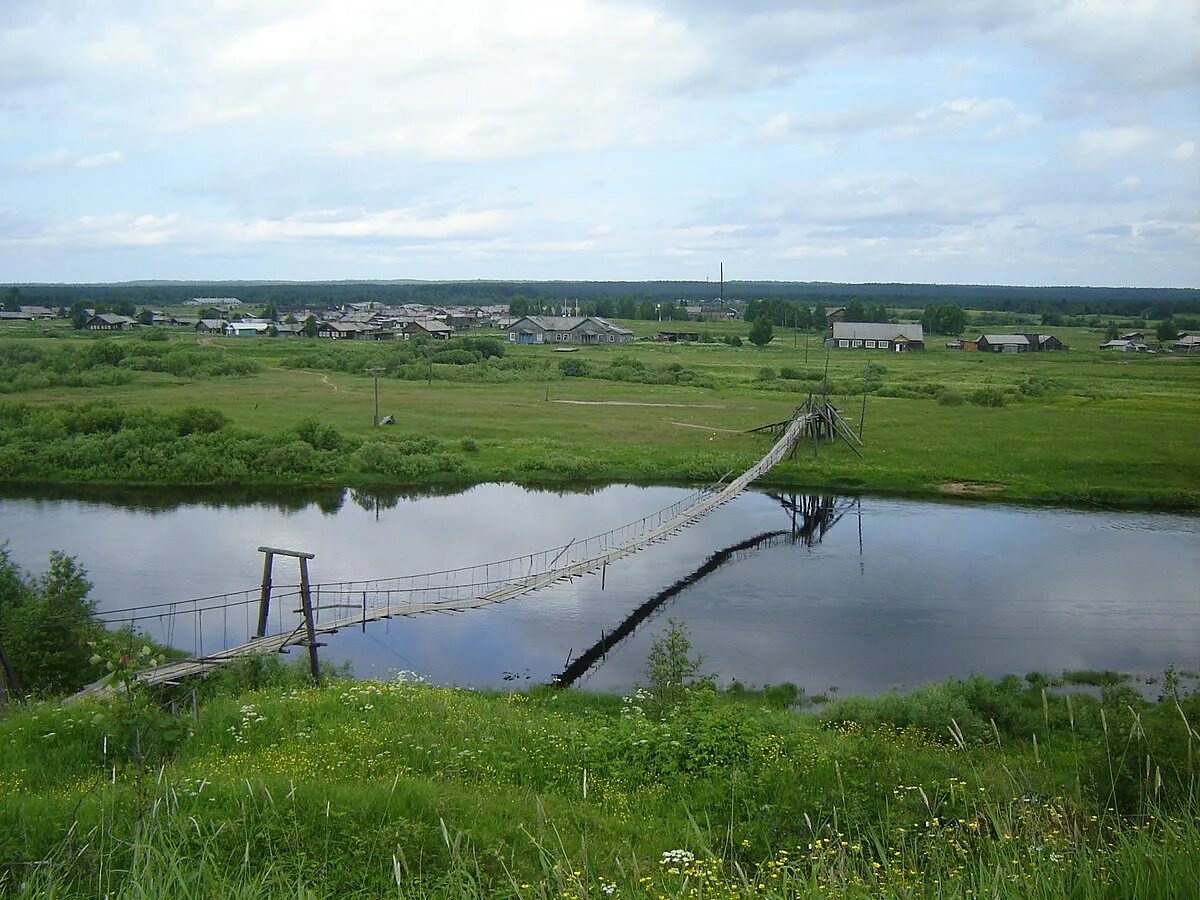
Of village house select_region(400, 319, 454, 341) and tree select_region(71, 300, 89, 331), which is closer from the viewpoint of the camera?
tree select_region(71, 300, 89, 331)

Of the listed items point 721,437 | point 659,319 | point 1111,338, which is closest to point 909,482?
point 721,437

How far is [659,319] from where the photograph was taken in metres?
132

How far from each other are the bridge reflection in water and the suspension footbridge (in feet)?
4.55

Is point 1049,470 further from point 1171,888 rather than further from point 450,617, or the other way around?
point 1171,888

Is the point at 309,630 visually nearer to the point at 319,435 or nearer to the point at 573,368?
the point at 319,435

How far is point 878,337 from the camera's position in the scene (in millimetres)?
87688

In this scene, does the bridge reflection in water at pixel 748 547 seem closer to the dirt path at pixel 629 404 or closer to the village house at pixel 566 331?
the dirt path at pixel 629 404


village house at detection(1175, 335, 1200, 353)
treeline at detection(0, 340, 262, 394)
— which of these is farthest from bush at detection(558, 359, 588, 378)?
village house at detection(1175, 335, 1200, 353)

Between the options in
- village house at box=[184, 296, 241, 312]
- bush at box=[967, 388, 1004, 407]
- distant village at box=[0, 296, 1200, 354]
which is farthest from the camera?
village house at box=[184, 296, 241, 312]

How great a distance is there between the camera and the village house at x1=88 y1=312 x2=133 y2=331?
93675 millimetres

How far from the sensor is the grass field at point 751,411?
3534 centimetres

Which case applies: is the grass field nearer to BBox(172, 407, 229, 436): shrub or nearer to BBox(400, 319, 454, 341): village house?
BBox(172, 407, 229, 436): shrub

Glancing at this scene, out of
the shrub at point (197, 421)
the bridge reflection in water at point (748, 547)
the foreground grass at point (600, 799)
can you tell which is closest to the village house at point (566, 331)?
the shrub at point (197, 421)

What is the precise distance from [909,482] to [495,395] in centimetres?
2890
